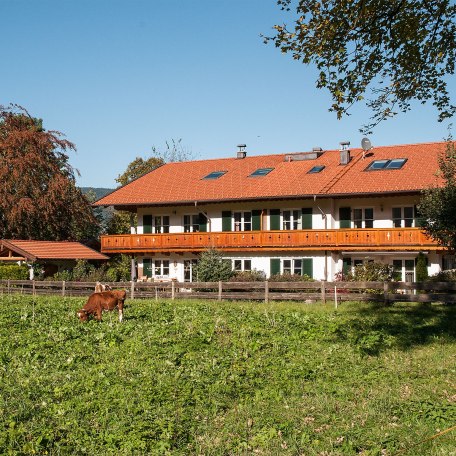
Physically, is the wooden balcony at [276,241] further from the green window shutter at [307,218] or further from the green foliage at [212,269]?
the green foliage at [212,269]

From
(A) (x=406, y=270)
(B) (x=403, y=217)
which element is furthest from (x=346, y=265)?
(B) (x=403, y=217)

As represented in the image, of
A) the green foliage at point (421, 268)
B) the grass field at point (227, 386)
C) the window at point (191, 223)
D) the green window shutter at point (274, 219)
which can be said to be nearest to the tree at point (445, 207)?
the grass field at point (227, 386)

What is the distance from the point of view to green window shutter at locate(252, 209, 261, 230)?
4375 centimetres

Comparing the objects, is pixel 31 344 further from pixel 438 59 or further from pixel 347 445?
pixel 438 59

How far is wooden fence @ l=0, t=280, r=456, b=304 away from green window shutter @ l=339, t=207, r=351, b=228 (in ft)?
28.9

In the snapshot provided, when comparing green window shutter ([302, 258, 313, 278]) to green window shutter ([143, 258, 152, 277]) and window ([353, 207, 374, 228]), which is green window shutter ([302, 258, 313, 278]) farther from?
green window shutter ([143, 258, 152, 277])

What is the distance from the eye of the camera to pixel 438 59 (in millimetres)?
17078

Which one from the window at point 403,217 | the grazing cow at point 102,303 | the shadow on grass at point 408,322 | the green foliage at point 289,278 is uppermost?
the window at point 403,217

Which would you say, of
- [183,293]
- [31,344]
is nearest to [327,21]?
[31,344]

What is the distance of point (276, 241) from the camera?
4166 centimetres

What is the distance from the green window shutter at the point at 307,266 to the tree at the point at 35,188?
899 inches

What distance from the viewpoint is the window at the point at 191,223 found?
1820 inches

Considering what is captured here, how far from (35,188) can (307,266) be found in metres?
25.2

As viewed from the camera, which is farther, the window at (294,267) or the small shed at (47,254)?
the small shed at (47,254)
